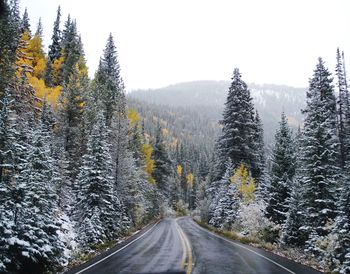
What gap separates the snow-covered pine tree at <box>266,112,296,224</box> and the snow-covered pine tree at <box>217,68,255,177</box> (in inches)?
344

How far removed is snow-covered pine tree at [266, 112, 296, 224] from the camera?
2930 cm

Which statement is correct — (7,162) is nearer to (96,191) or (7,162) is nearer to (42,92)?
(96,191)

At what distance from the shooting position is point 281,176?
30.1 metres

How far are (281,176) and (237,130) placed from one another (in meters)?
11.4

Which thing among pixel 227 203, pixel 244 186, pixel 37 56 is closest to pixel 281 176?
pixel 244 186

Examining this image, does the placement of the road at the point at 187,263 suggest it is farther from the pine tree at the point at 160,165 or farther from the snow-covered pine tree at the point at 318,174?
the pine tree at the point at 160,165

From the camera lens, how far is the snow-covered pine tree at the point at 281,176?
2930 centimetres

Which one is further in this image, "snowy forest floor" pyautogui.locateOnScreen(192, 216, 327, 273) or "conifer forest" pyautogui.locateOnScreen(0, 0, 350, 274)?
"snowy forest floor" pyautogui.locateOnScreen(192, 216, 327, 273)

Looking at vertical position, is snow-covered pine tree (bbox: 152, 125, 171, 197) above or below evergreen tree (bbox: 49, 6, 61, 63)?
below

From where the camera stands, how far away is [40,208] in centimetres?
1409

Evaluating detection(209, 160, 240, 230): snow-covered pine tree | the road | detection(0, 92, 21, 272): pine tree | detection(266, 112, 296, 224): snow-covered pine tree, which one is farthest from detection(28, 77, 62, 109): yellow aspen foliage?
detection(0, 92, 21, 272): pine tree

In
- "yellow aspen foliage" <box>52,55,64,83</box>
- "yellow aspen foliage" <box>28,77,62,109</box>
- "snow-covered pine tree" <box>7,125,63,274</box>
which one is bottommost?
"snow-covered pine tree" <box>7,125,63,274</box>

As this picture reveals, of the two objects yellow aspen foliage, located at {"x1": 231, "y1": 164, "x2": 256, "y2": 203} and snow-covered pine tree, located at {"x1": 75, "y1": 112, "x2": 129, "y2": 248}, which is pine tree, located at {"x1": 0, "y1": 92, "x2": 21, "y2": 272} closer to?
snow-covered pine tree, located at {"x1": 75, "y1": 112, "x2": 129, "y2": 248}

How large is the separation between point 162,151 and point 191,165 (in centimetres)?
7833
